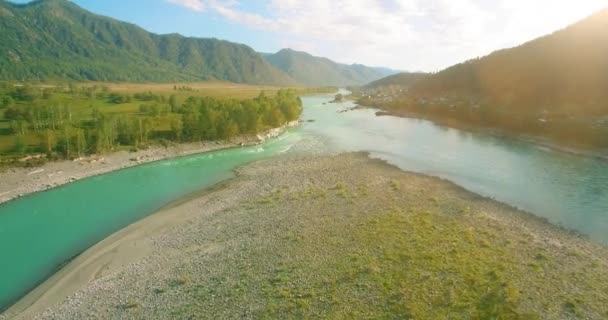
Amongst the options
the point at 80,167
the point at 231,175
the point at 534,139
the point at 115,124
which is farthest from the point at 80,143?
the point at 534,139

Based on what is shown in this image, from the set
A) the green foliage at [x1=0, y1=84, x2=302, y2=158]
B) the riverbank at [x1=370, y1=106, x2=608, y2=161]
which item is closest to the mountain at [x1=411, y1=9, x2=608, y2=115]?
the riverbank at [x1=370, y1=106, x2=608, y2=161]

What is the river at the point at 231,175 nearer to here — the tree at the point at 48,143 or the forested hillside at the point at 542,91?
the tree at the point at 48,143

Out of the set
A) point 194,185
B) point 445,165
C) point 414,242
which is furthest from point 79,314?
point 445,165

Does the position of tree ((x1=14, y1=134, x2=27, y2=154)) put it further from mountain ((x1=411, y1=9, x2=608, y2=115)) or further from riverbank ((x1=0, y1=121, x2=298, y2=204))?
mountain ((x1=411, y1=9, x2=608, y2=115))

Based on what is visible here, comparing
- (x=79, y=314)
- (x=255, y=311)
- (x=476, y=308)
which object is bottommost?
(x=79, y=314)

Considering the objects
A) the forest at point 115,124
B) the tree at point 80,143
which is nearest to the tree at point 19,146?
the forest at point 115,124

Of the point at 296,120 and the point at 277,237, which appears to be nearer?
the point at 277,237

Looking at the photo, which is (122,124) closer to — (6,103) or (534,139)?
(6,103)

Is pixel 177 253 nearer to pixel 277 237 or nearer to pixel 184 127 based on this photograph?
pixel 277 237
